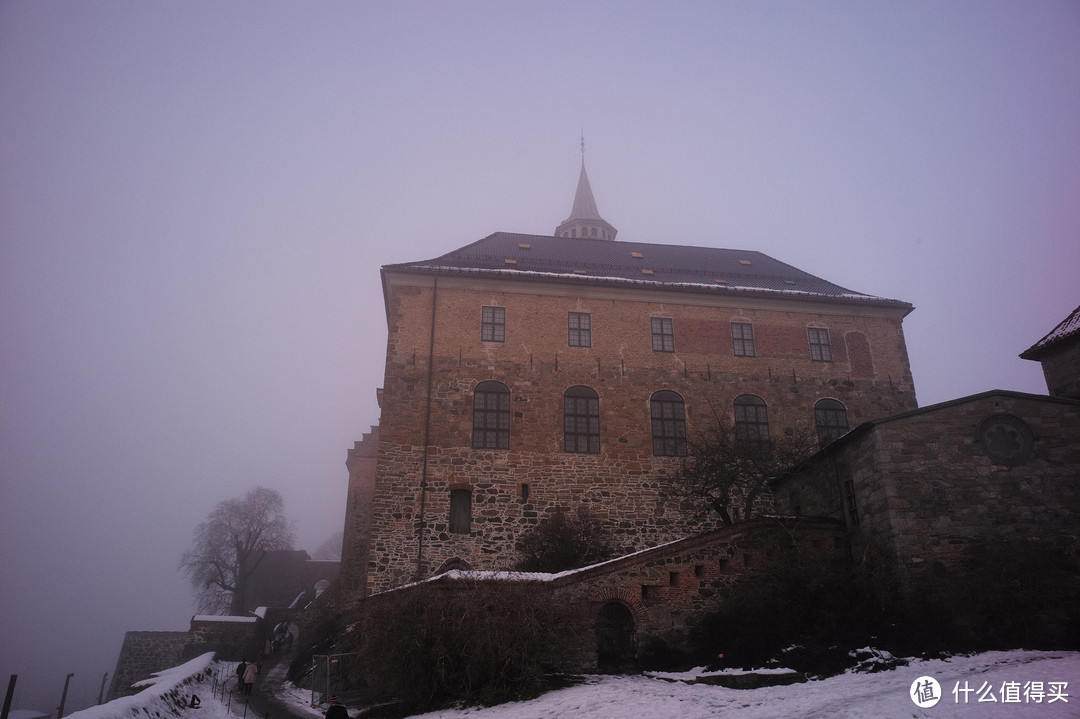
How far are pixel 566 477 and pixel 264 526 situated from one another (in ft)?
126

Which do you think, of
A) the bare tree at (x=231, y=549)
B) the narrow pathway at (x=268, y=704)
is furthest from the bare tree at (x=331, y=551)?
the narrow pathway at (x=268, y=704)

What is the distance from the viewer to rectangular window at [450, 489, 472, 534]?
811 inches

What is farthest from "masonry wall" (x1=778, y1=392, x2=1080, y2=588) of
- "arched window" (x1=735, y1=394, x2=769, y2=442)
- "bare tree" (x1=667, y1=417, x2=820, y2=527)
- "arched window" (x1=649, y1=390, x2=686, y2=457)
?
"arched window" (x1=649, y1=390, x2=686, y2=457)

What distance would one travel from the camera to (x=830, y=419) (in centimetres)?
2347

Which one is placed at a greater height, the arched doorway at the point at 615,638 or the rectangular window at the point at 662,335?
the rectangular window at the point at 662,335

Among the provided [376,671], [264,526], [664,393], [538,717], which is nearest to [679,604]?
[538,717]

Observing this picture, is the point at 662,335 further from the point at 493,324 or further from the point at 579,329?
the point at 493,324

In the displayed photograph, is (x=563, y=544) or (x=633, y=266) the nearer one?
(x=563, y=544)

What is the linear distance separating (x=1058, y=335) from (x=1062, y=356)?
0.59 m

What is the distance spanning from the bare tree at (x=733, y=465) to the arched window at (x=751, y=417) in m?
0.20

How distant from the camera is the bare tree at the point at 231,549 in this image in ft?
150

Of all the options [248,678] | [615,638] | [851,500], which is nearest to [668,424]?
[851,500]

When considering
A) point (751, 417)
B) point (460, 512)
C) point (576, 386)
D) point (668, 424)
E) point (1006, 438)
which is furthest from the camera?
point (751, 417)

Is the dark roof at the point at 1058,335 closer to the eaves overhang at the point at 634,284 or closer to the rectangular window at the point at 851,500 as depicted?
the eaves overhang at the point at 634,284
